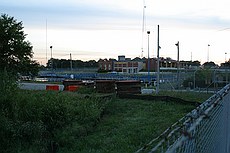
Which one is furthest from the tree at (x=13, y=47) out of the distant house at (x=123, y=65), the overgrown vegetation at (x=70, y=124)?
the distant house at (x=123, y=65)

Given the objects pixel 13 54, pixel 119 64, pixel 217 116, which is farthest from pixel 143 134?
pixel 119 64

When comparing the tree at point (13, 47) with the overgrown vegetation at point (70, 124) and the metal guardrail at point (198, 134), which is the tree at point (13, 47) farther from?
the metal guardrail at point (198, 134)

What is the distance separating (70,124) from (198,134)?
1439cm

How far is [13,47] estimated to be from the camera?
163 ft

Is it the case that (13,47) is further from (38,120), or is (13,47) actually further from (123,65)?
(123,65)

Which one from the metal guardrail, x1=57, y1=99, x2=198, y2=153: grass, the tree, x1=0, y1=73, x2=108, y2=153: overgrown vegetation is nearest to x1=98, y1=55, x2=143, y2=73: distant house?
the tree

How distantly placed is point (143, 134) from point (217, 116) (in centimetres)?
991

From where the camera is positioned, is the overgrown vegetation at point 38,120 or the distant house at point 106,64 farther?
the distant house at point 106,64

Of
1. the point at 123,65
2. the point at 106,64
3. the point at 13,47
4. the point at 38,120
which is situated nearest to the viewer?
the point at 38,120

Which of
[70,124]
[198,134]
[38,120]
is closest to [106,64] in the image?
[70,124]

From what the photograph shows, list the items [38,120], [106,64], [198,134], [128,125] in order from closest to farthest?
1. [198,134]
2. [38,120]
3. [128,125]
4. [106,64]

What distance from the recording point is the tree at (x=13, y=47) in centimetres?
4922

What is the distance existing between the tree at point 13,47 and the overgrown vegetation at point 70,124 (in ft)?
93.6

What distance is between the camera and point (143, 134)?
52.1ft
